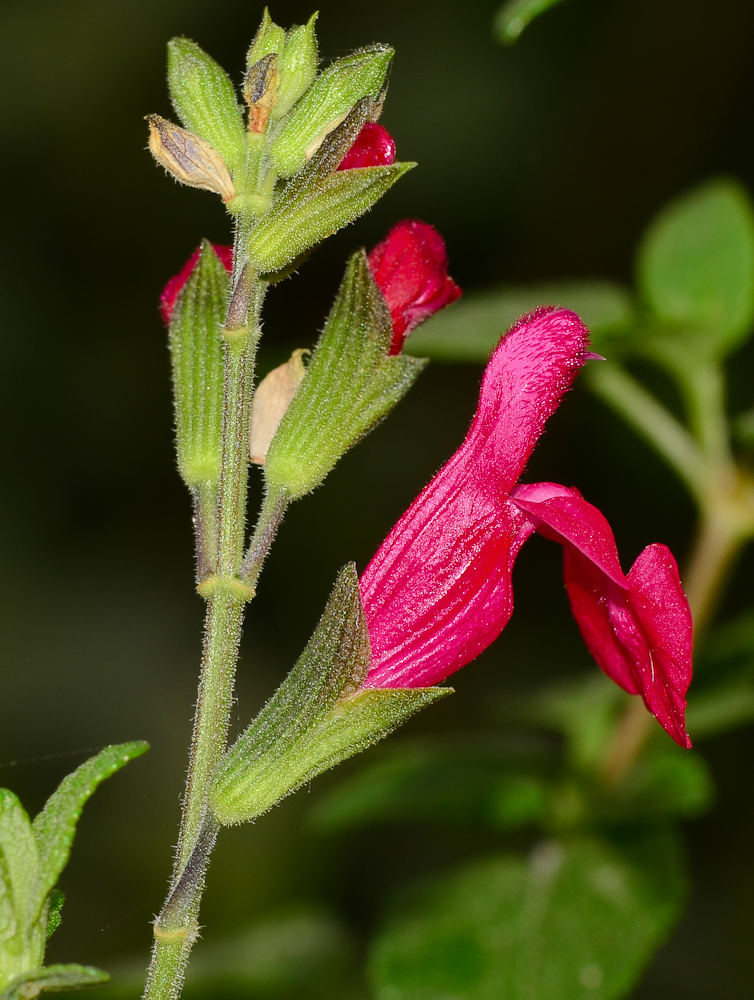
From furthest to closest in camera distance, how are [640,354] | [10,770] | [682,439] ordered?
1. [10,770]
2. [682,439]
3. [640,354]

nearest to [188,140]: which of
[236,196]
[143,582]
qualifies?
[236,196]

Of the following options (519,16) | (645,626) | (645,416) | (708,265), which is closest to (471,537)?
(645,626)

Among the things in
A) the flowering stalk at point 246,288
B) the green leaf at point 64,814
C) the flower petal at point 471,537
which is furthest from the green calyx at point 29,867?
the flower petal at point 471,537

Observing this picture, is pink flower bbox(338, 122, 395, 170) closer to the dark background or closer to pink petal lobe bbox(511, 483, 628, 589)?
pink petal lobe bbox(511, 483, 628, 589)

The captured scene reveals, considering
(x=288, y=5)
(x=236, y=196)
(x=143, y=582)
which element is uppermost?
(x=288, y=5)

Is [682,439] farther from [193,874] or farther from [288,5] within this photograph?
[288,5]

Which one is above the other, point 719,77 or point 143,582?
point 719,77
